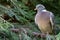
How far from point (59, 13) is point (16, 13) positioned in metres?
1.03

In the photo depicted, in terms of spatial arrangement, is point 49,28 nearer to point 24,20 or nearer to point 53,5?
point 53,5

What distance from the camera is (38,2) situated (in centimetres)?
348

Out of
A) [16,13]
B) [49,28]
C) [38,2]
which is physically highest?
[16,13]

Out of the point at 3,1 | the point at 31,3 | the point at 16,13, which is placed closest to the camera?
the point at 16,13

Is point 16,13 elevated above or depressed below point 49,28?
above

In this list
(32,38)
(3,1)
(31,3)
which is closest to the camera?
(32,38)

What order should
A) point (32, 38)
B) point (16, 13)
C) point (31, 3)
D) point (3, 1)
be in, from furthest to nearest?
point (31, 3)
point (3, 1)
point (16, 13)
point (32, 38)

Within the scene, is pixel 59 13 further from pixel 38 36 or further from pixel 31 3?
pixel 38 36

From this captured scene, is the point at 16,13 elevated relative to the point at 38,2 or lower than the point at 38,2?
elevated

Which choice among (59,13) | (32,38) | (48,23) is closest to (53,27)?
(48,23)

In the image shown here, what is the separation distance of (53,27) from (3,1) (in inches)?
28.6

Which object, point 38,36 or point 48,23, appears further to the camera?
point 48,23

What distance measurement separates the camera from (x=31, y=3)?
3422 millimetres

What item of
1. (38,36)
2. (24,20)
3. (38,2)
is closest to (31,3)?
(38,2)
